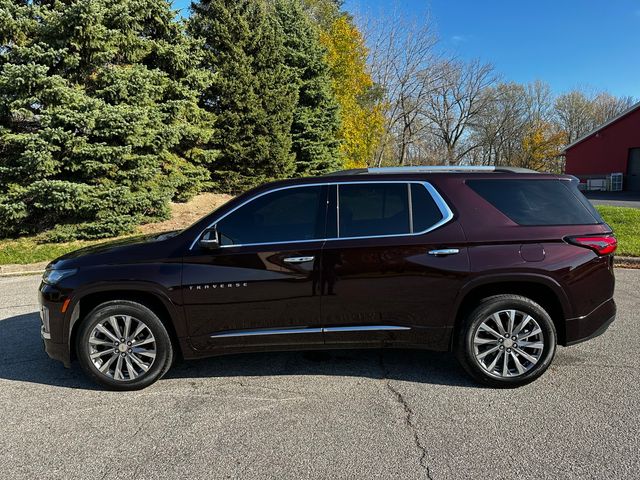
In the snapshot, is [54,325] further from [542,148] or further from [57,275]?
[542,148]

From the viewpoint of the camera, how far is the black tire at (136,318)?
Answer: 349cm

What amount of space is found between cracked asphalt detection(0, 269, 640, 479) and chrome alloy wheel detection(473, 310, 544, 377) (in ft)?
0.63

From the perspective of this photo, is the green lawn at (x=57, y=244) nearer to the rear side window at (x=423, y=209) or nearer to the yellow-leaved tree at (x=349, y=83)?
the rear side window at (x=423, y=209)

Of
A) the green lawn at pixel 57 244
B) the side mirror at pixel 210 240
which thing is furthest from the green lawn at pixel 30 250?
the side mirror at pixel 210 240

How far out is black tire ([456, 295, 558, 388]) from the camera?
3.45 meters

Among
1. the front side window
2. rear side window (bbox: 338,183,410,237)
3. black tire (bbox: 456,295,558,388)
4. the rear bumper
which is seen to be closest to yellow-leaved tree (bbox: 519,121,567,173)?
the rear bumper

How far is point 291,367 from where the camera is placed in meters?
3.94

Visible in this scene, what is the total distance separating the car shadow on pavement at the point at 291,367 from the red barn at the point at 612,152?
3125cm

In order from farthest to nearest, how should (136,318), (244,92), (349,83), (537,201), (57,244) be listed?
1. (349,83)
2. (244,92)
3. (57,244)
4. (537,201)
5. (136,318)

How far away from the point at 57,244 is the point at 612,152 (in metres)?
34.2

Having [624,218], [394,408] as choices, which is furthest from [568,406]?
[624,218]

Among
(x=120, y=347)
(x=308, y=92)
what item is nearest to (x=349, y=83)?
(x=308, y=92)

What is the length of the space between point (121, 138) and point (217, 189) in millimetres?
5312

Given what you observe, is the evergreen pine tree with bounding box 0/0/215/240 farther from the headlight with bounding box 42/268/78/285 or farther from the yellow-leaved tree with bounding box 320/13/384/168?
the yellow-leaved tree with bounding box 320/13/384/168
